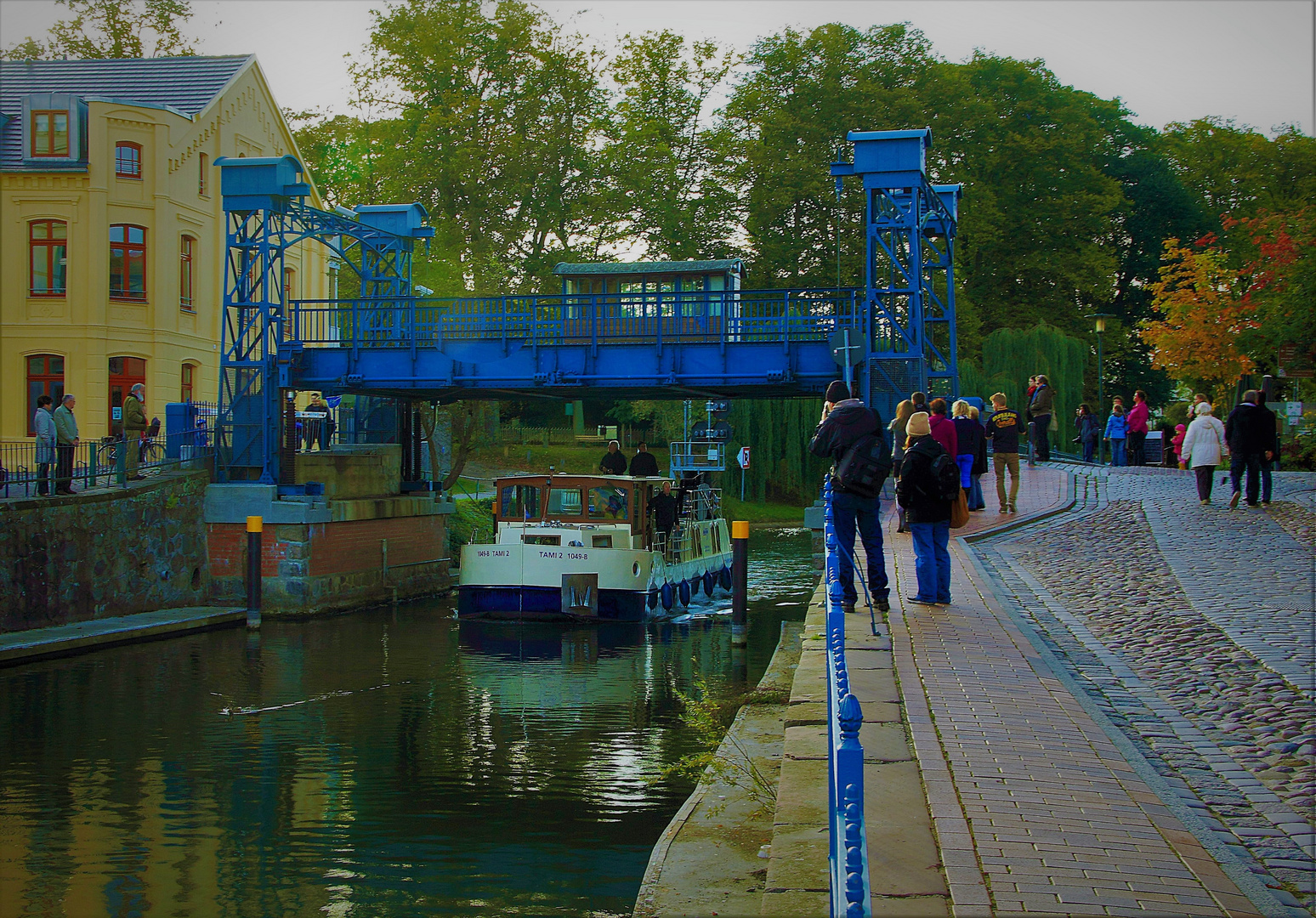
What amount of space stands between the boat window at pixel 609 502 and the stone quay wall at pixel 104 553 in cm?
818

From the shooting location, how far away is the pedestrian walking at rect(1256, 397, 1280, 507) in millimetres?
17484

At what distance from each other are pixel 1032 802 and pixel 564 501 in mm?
19532

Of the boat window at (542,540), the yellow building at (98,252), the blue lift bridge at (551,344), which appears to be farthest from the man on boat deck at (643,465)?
the yellow building at (98,252)

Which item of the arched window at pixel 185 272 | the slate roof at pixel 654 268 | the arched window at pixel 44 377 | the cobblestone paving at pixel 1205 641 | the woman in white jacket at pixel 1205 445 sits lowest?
the cobblestone paving at pixel 1205 641

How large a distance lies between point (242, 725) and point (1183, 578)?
37.7 feet

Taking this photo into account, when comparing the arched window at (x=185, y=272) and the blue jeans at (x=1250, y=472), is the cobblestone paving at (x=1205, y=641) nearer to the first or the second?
the blue jeans at (x=1250, y=472)

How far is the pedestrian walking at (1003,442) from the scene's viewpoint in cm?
1820

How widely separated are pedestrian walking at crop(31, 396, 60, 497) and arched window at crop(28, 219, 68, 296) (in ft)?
38.5

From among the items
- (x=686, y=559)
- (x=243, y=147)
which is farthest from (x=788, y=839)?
(x=243, y=147)

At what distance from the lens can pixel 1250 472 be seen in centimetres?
1859

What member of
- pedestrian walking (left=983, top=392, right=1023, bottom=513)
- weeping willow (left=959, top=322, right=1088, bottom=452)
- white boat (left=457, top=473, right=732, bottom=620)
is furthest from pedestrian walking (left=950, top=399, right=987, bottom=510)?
weeping willow (left=959, top=322, right=1088, bottom=452)

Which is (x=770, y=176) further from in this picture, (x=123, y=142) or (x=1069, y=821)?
(x=1069, y=821)

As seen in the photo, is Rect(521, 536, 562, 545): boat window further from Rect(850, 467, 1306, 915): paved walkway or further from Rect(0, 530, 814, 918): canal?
Rect(850, 467, 1306, 915): paved walkway

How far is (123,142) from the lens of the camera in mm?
31266
